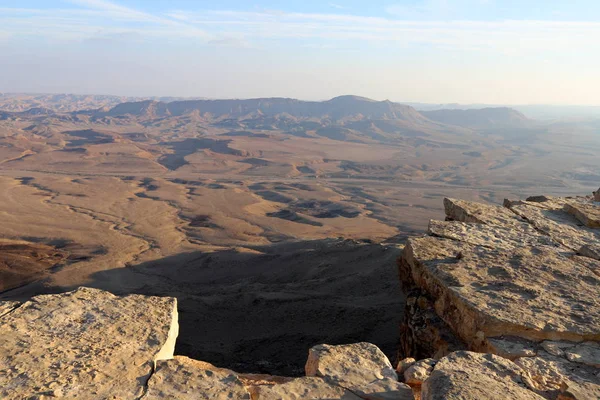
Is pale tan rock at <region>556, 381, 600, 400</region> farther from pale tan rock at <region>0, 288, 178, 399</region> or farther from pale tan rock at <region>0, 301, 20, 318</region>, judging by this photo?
pale tan rock at <region>0, 301, 20, 318</region>

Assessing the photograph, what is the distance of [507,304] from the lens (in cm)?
404

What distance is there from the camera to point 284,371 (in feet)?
26.0

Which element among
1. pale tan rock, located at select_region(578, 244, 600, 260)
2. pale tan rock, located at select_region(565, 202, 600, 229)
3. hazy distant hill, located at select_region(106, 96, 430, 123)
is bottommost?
pale tan rock, located at select_region(578, 244, 600, 260)

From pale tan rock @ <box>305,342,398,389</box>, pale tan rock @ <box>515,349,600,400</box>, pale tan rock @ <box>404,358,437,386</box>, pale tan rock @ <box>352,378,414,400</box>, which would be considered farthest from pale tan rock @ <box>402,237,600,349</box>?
pale tan rock @ <box>352,378,414,400</box>

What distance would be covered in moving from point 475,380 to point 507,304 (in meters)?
1.46

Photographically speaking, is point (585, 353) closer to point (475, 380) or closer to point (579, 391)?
point (579, 391)

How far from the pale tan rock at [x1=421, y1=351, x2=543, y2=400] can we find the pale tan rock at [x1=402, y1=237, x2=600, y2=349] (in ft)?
2.27

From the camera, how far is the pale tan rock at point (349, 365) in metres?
3.04

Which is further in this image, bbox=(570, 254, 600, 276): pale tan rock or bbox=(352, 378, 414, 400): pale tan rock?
bbox=(570, 254, 600, 276): pale tan rock

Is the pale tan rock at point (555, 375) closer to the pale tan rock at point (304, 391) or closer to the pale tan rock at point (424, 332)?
the pale tan rock at point (424, 332)

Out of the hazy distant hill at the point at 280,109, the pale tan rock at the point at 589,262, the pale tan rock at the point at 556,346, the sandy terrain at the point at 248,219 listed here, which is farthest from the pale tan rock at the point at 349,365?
the hazy distant hill at the point at 280,109

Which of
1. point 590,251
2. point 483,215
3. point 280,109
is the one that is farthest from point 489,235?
point 280,109

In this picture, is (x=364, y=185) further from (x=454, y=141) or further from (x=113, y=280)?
(x=454, y=141)

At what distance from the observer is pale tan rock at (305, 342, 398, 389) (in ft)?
9.96
